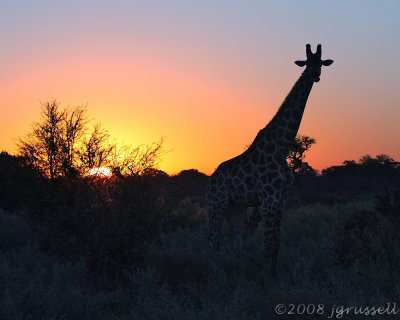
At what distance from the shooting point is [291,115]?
27.7 feet

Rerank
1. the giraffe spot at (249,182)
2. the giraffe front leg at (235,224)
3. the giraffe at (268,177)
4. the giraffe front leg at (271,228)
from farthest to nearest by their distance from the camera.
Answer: the giraffe front leg at (235,224), the giraffe spot at (249,182), the giraffe at (268,177), the giraffe front leg at (271,228)

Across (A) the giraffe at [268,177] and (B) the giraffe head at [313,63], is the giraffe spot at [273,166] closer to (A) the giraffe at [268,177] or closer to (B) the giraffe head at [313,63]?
(A) the giraffe at [268,177]

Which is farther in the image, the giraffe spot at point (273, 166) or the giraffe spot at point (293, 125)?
the giraffe spot at point (293, 125)

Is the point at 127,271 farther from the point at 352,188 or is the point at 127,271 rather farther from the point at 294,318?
the point at 352,188

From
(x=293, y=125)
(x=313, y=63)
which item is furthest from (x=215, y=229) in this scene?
(x=313, y=63)

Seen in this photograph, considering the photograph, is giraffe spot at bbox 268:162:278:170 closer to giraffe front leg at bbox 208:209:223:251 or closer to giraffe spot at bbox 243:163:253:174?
giraffe spot at bbox 243:163:253:174

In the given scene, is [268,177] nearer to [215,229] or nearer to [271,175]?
[271,175]

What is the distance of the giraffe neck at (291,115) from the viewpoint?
27.4 feet

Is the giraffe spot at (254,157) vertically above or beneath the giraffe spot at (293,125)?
beneath

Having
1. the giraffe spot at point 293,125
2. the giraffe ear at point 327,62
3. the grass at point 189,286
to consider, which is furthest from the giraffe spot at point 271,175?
the giraffe ear at point 327,62

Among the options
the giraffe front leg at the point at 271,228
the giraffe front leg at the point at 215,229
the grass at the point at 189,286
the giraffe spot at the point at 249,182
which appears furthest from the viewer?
the giraffe front leg at the point at 215,229

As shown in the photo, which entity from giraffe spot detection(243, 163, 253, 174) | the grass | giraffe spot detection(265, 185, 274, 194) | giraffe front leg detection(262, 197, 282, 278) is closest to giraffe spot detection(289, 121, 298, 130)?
giraffe spot detection(243, 163, 253, 174)

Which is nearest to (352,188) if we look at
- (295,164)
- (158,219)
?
(295,164)

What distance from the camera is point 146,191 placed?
463 inches
